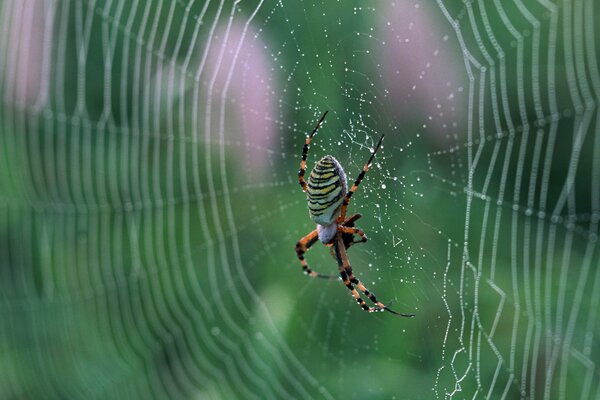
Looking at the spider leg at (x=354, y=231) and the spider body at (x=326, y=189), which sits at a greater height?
the spider body at (x=326, y=189)

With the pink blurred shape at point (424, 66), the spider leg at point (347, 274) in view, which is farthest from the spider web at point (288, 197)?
the spider leg at point (347, 274)

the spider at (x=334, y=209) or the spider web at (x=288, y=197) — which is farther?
the spider web at (x=288, y=197)

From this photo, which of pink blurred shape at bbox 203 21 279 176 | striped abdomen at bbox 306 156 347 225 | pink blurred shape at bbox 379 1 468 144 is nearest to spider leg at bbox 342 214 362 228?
striped abdomen at bbox 306 156 347 225

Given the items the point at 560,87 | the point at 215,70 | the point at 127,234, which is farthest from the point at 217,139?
the point at 560,87

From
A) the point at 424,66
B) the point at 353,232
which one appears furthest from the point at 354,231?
the point at 424,66

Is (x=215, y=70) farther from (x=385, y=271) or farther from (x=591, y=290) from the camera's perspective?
(x=591, y=290)

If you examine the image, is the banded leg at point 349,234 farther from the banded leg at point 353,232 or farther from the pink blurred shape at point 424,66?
the pink blurred shape at point 424,66
